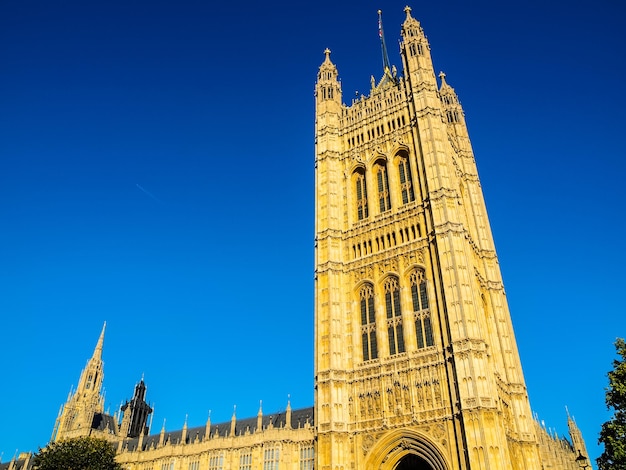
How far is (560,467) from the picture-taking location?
169ft

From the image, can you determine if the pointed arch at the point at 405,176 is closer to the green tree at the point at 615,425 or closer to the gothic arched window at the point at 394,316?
the gothic arched window at the point at 394,316

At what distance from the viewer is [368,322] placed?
136 feet

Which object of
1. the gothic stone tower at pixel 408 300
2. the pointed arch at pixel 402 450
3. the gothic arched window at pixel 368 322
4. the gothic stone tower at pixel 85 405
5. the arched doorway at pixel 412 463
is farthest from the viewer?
the gothic stone tower at pixel 85 405

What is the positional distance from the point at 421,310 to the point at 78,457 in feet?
94.1

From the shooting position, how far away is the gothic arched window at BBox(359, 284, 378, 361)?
132 ft

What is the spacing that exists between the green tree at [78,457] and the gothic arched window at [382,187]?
30619 mm

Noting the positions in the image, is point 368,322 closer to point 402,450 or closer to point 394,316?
point 394,316

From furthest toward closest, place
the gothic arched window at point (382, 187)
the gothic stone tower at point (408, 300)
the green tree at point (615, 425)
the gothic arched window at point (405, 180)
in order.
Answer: the gothic arched window at point (382, 187)
the gothic arched window at point (405, 180)
the gothic stone tower at point (408, 300)
the green tree at point (615, 425)

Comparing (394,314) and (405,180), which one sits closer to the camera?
(394,314)

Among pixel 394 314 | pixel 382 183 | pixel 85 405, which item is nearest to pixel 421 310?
pixel 394 314

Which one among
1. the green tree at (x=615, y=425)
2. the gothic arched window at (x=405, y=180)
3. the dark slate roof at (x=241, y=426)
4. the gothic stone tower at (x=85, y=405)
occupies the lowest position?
the green tree at (x=615, y=425)

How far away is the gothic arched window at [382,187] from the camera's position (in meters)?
46.7

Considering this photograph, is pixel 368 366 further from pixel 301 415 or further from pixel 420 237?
pixel 301 415

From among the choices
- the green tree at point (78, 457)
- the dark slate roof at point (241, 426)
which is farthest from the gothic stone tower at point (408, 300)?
the green tree at point (78, 457)
